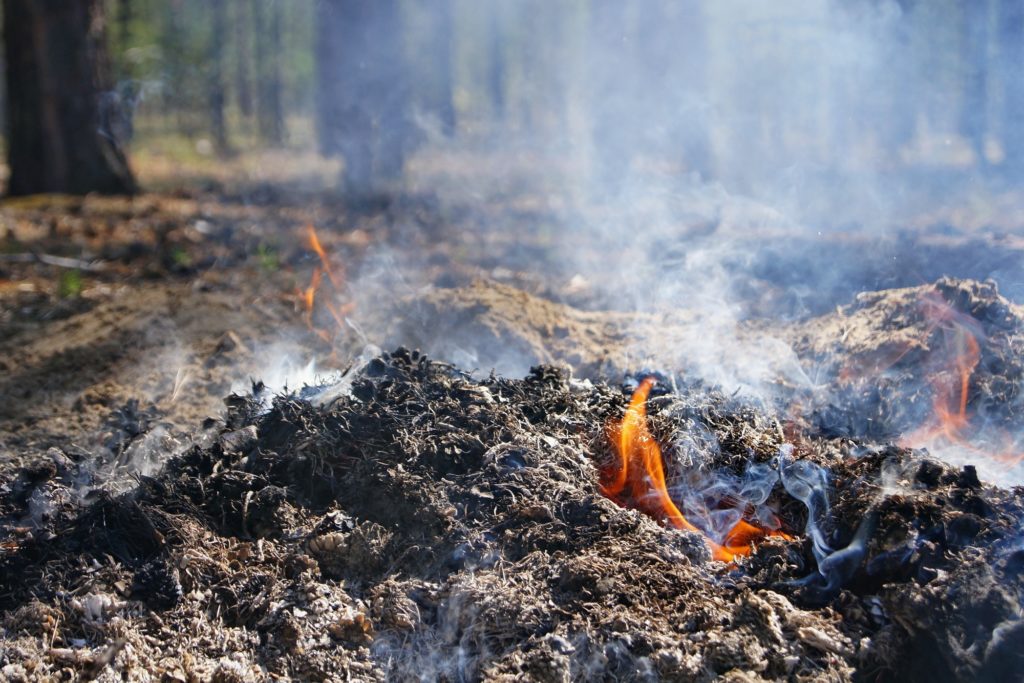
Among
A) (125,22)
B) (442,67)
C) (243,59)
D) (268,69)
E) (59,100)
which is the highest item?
(125,22)

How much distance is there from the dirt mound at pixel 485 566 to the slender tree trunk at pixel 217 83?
22006 millimetres

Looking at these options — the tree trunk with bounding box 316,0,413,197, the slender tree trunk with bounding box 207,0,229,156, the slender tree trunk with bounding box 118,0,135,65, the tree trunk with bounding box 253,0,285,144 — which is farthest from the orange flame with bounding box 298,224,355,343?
the tree trunk with bounding box 253,0,285,144

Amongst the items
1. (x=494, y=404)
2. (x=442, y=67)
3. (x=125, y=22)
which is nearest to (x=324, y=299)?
(x=494, y=404)

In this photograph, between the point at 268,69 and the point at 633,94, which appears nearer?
the point at 633,94

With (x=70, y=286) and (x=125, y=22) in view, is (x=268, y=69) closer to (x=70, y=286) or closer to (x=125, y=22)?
(x=125, y=22)

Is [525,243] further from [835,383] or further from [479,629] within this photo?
[479,629]

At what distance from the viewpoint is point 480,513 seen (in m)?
3.80

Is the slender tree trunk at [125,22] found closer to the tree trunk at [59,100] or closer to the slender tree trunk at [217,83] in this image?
the slender tree trunk at [217,83]

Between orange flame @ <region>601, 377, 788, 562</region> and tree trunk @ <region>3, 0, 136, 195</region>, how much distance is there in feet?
32.3

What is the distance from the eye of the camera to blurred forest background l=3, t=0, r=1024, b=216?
11273mm

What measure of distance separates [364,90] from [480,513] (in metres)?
9.97

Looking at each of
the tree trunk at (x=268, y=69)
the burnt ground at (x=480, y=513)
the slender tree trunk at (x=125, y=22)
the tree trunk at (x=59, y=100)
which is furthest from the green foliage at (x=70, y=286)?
the tree trunk at (x=268, y=69)

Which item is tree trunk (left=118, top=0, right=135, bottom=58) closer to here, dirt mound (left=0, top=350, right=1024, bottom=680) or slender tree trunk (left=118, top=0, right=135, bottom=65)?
slender tree trunk (left=118, top=0, right=135, bottom=65)

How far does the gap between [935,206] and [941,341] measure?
6.42 m
